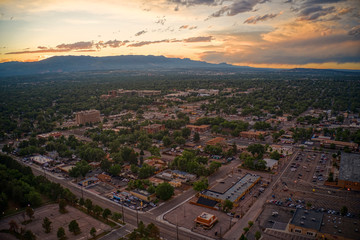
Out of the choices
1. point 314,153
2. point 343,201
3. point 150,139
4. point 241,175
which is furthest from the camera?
point 150,139

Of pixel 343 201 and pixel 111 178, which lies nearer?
pixel 343 201

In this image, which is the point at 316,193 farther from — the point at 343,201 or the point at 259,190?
the point at 259,190

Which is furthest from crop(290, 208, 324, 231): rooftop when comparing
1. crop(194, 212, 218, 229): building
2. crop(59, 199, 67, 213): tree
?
crop(59, 199, 67, 213): tree

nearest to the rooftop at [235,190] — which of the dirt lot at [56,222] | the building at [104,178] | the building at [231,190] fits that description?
the building at [231,190]

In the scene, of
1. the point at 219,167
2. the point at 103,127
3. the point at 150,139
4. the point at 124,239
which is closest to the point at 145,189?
the point at 124,239

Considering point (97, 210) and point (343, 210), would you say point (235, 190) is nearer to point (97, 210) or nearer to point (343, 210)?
point (343, 210)

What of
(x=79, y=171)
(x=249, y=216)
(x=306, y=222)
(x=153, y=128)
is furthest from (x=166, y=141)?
(x=306, y=222)
